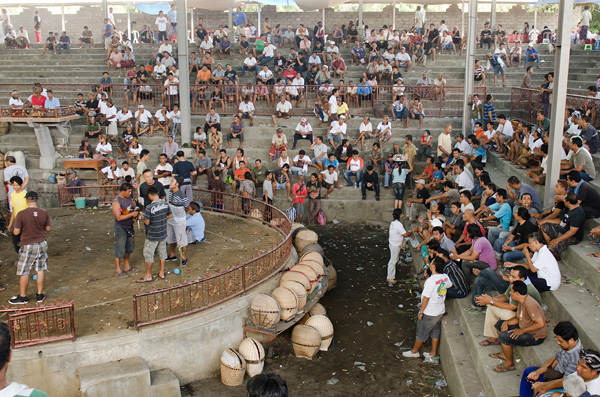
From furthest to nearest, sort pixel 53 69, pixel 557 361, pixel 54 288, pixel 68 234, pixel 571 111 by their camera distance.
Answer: pixel 53 69, pixel 571 111, pixel 68 234, pixel 54 288, pixel 557 361

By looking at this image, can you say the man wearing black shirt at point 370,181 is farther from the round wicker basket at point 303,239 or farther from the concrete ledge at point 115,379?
the concrete ledge at point 115,379

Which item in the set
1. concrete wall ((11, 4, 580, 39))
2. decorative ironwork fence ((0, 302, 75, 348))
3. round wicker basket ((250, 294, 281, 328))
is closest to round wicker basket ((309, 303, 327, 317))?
round wicker basket ((250, 294, 281, 328))

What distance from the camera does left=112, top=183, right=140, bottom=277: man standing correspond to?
10641mm

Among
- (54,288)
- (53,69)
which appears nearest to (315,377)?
(54,288)

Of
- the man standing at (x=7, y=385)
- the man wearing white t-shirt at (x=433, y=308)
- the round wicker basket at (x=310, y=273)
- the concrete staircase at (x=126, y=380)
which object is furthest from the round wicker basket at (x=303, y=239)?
the man standing at (x=7, y=385)

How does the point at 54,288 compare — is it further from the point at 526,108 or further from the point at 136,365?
the point at 526,108

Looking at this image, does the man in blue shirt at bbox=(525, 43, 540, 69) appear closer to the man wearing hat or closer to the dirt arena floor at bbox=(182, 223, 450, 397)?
the dirt arena floor at bbox=(182, 223, 450, 397)

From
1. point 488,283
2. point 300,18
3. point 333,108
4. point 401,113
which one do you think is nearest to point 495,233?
point 488,283

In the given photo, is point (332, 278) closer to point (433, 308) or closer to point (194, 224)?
point (194, 224)

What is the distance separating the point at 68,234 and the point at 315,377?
7006mm

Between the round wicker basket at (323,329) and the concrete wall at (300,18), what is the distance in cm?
2453

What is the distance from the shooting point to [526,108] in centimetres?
1939

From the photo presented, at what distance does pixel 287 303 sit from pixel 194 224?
3.37m

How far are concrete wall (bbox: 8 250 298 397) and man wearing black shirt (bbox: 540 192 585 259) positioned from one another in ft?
16.9
